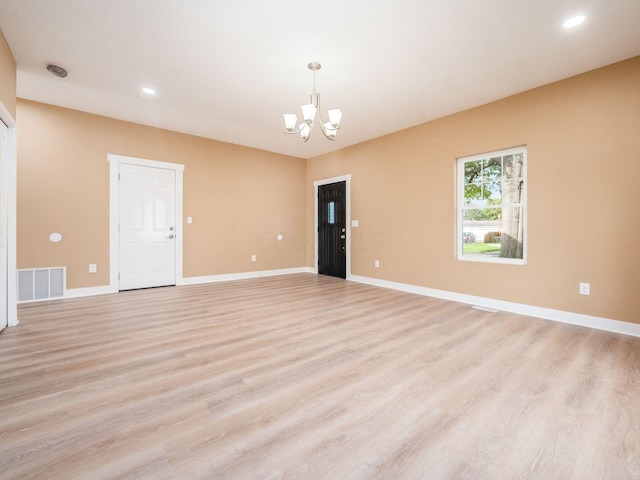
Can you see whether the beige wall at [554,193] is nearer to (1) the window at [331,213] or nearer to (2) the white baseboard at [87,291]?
(1) the window at [331,213]

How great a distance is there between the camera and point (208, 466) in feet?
4.11

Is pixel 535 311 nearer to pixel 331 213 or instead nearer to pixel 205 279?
pixel 331 213

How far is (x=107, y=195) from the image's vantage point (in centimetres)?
450

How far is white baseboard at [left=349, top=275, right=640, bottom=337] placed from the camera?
115 inches

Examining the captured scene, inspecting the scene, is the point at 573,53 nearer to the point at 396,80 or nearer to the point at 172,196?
the point at 396,80

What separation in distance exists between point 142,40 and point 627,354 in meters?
5.01

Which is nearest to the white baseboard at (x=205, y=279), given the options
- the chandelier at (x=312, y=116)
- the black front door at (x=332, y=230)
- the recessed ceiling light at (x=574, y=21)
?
the black front door at (x=332, y=230)

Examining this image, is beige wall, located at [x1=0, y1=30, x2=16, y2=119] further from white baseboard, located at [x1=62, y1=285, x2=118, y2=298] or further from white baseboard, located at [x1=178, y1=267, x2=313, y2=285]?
white baseboard, located at [x1=178, y1=267, x2=313, y2=285]

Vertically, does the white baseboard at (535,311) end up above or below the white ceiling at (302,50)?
below

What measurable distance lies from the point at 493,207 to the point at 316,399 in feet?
11.6

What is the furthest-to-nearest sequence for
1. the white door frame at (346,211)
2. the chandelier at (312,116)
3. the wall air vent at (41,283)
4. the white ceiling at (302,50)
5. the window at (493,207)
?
the white door frame at (346,211) < the wall air vent at (41,283) < the window at (493,207) < the chandelier at (312,116) < the white ceiling at (302,50)

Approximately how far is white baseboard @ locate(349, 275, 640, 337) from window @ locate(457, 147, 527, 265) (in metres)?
0.56

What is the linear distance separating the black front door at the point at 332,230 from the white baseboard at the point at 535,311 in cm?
140

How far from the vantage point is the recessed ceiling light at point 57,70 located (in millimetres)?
3088
